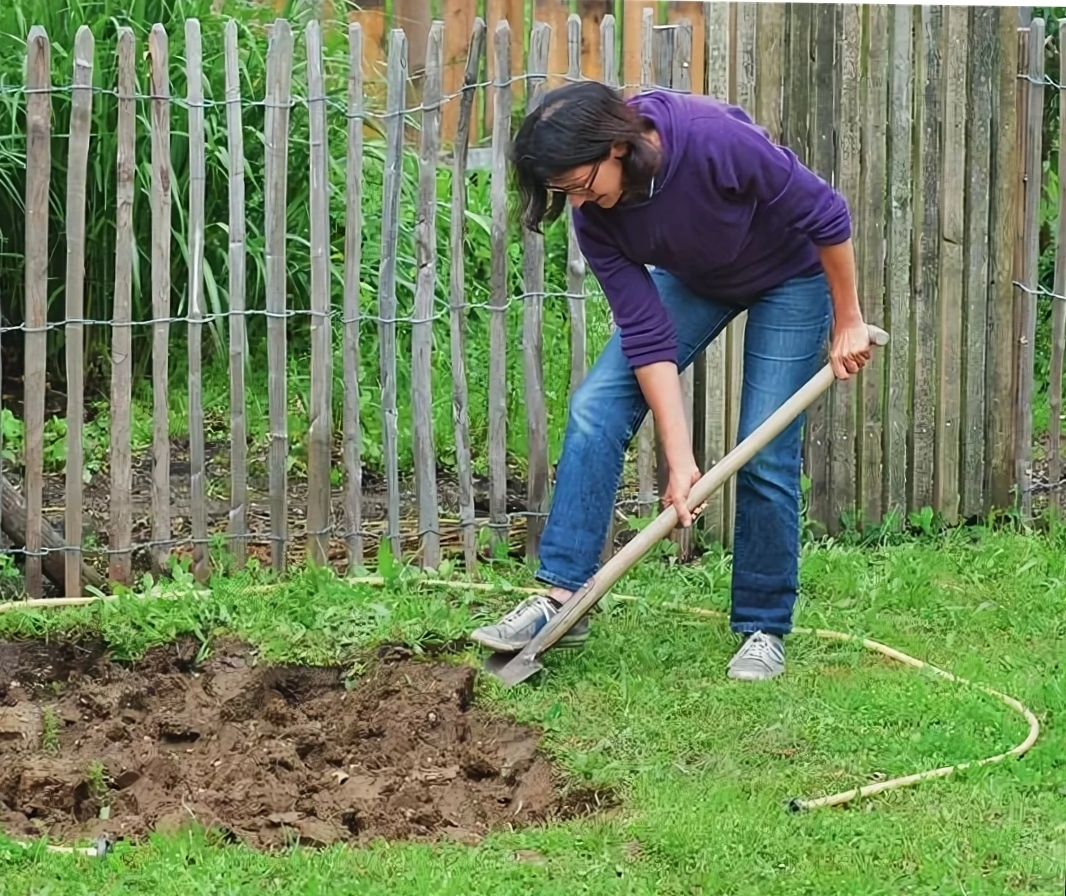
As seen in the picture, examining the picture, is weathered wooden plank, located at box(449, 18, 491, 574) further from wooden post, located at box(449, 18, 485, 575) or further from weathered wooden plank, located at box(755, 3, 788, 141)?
weathered wooden plank, located at box(755, 3, 788, 141)

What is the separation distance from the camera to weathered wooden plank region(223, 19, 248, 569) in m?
4.93

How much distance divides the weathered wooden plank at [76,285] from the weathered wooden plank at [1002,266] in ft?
9.88

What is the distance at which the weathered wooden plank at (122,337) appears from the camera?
4.84 m

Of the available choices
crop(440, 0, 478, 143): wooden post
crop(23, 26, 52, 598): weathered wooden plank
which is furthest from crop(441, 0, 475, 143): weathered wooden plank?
crop(23, 26, 52, 598): weathered wooden plank

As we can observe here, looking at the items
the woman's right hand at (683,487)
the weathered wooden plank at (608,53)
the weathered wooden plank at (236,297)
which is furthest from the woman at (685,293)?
the weathered wooden plank at (236,297)

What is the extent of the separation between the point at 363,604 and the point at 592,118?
1701 millimetres

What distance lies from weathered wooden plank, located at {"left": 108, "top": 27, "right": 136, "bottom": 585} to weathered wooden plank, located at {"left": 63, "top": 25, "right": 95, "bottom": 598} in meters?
0.09

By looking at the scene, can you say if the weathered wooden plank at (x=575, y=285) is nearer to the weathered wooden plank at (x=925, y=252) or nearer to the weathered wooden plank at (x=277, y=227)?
the weathered wooden plank at (x=277, y=227)

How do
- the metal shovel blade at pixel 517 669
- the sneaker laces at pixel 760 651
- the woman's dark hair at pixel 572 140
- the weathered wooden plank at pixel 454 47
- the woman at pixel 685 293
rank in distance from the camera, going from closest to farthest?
the woman's dark hair at pixel 572 140, the woman at pixel 685 293, the metal shovel blade at pixel 517 669, the sneaker laces at pixel 760 651, the weathered wooden plank at pixel 454 47

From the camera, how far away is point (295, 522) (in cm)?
573

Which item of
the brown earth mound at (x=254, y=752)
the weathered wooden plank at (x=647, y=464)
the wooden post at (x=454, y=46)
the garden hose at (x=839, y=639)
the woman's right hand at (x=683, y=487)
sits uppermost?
the wooden post at (x=454, y=46)

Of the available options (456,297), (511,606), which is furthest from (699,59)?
(511,606)

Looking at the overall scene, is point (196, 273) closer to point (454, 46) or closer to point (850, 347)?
point (850, 347)

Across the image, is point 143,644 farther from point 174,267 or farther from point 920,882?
point 920,882
